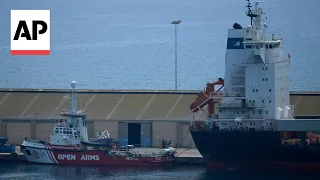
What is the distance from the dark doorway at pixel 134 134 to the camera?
59.0m

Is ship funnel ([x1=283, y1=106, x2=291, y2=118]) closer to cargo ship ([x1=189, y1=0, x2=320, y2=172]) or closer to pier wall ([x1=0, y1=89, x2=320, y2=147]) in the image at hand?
cargo ship ([x1=189, y1=0, x2=320, y2=172])

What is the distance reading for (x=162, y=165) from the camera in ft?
178

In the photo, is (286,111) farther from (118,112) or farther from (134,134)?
(118,112)

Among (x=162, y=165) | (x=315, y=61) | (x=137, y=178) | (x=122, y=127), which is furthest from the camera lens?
(x=315, y=61)

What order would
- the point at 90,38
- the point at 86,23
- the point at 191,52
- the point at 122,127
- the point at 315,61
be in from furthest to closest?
the point at 86,23
the point at 90,38
the point at 191,52
the point at 315,61
the point at 122,127

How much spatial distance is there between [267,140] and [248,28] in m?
6.22

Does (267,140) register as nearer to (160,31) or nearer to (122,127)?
(122,127)

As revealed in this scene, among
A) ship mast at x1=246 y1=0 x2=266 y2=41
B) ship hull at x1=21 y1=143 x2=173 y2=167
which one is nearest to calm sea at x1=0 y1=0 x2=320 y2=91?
ship mast at x1=246 y1=0 x2=266 y2=41

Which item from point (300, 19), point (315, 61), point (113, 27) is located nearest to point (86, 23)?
point (113, 27)

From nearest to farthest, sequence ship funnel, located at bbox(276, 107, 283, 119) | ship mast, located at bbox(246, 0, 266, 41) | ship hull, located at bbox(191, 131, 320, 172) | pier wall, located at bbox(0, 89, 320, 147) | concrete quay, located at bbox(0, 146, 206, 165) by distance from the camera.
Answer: ship hull, located at bbox(191, 131, 320, 172) < ship funnel, located at bbox(276, 107, 283, 119) < ship mast, located at bbox(246, 0, 266, 41) < concrete quay, located at bbox(0, 146, 206, 165) < pier wall, located at bbox(0, 89, 320, 147)

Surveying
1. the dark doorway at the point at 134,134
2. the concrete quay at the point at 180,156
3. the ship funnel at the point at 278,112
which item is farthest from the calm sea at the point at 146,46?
the ship funnel at the point at 278,112

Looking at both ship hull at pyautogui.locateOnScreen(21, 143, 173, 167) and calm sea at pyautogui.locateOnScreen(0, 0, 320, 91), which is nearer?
ship hull at pyautogui.locateOnScreen(21, 143, 173, 167)

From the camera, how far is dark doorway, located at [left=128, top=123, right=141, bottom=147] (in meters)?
59.0

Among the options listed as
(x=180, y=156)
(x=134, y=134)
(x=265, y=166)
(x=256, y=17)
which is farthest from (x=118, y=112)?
(x=265, y=166)
